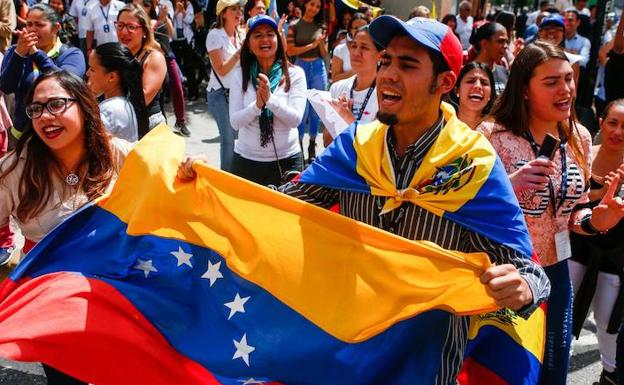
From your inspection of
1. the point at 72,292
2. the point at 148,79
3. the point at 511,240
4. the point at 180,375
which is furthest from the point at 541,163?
the point at 148,79

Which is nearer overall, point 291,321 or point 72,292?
point 291,321

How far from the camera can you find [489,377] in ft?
9.36

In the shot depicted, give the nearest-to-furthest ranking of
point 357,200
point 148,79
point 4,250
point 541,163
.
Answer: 1. point 357,200
2. point 541,163
3. point 4,250
4. point 148,79

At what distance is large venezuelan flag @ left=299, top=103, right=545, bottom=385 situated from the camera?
96.8 inches

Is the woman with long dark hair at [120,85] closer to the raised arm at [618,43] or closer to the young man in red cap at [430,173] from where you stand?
the young man in red cap at [430,173]

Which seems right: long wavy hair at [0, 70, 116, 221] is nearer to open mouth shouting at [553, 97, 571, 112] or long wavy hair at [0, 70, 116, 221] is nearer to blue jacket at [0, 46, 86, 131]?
open mouth shouting at [553, 97, 571, 112]

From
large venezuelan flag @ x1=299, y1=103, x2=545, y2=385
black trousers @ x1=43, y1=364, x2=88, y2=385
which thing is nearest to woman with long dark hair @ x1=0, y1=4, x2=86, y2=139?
black trousers @ x1=43, y1=364, x2=88, y2=385

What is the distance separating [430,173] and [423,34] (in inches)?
19.7

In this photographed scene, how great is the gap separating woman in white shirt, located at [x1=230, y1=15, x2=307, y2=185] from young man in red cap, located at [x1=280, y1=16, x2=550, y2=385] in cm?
261

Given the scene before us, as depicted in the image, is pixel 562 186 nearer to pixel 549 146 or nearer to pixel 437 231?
pixel 549 146

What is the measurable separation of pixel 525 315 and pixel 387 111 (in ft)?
2.83

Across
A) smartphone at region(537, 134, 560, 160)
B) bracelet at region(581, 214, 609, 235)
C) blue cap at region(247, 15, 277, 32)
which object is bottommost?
bracelet at region(581, 214, 609, 235)

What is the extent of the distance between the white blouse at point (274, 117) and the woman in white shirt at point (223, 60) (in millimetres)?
1356

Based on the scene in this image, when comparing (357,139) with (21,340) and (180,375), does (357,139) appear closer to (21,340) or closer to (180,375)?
(180,375)
